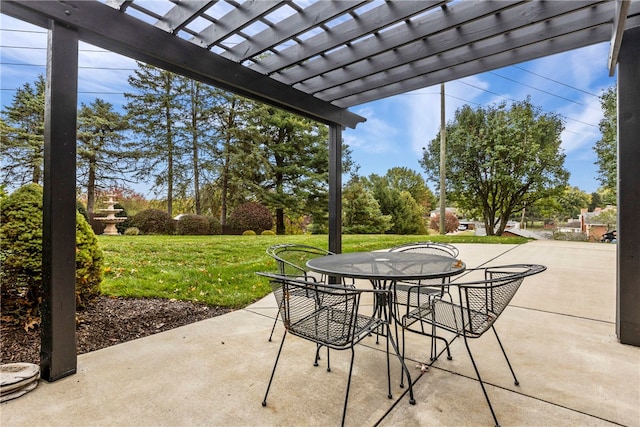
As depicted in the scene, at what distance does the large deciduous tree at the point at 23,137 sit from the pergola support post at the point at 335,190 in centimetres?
520

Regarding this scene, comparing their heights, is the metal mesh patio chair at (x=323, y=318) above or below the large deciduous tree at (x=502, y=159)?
below

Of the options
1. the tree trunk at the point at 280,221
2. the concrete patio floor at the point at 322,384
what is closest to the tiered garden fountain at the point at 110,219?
the tree trunk at the point at 280,221

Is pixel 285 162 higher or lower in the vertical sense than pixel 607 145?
lower

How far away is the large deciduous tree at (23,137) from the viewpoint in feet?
18.7

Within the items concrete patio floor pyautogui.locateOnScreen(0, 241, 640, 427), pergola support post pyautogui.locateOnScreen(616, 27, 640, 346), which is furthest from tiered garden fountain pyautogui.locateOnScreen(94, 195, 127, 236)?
pergola support post pyautogui.locateOnScreen(616, 27, 640, 346)

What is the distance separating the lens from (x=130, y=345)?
7.95ft

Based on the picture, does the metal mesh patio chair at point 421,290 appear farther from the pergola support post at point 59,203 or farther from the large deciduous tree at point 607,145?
the large deciduous tree at point 607,145

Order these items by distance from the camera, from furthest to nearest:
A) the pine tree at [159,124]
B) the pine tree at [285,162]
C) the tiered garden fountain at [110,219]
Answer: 1. the pine tree at [285,162]
2. the pine tree at [159,124]
3. the tiered garden fountain at [110,219]

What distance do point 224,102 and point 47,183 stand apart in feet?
30.6

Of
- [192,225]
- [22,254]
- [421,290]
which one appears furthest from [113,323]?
[192,225]

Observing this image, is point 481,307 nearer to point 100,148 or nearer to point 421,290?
point 421,290

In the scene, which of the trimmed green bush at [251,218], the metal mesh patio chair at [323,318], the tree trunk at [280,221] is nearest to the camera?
the metal mesh patio chair at [323,318]

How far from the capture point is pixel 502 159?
11.6 meters

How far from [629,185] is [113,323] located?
4.31 m
